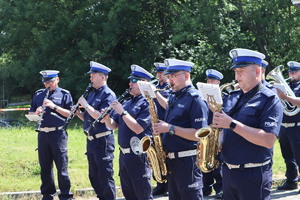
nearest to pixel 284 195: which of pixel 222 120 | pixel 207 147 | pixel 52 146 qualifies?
pixel 207 147

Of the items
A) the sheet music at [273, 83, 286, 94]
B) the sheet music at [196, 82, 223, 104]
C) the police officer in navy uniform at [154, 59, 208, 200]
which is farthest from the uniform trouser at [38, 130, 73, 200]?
the sheet music at [196, 82, 223, 104]

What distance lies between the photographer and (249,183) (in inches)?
179

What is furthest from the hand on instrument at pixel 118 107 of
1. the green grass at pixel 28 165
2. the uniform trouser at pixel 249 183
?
the green grass at pixel 28 165

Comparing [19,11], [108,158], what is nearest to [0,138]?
[108,158]

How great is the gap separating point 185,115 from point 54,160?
350 centimetres

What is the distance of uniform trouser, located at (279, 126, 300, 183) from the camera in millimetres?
8195

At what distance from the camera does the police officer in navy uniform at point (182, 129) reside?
212 inches

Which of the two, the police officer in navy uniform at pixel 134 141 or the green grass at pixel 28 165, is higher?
the police officer in navy uniform at pixel 134 141

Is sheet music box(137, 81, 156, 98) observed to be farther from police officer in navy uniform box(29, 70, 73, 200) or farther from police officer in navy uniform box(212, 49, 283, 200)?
police officer in navy uniform box(29, 70, 73, 200)

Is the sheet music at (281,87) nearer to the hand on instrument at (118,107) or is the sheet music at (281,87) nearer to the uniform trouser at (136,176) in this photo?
the uniform trouser at (136,176)

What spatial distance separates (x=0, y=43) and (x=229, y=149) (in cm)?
2423

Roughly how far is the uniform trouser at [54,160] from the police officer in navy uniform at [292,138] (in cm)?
393

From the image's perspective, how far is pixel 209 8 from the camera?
64.6 ft

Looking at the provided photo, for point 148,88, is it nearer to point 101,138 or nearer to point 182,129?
point 182,129
